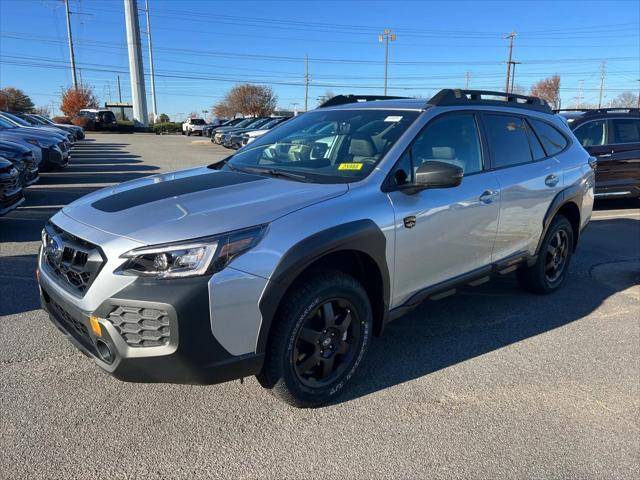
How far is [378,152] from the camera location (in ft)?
10.9

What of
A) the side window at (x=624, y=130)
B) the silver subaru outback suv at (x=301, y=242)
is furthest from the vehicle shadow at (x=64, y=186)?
the side window at (x=624, y=130)

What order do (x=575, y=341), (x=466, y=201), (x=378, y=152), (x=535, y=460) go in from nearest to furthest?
(x=535, y=460) < (x=378, y=152) < (x=466, y=201) < (x=575, y=341)

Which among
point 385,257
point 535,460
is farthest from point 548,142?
point 535,460

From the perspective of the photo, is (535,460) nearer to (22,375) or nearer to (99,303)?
(99,303)

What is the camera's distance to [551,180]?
455 cm

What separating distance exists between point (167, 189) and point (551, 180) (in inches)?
135

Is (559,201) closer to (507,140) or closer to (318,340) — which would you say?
(507,140)

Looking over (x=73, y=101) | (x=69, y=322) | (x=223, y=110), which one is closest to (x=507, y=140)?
(x=69, y=322)

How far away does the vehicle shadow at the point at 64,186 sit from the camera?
7.19 meters

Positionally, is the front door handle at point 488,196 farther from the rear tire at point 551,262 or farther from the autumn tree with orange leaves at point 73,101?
the autumn tree with orange leaves at point 73,101

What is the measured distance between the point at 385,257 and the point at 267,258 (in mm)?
879

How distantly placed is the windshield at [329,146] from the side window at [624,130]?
7722 millimetres

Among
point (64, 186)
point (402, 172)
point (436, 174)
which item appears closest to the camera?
point (436, 174)

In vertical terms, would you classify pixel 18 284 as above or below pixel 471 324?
above
